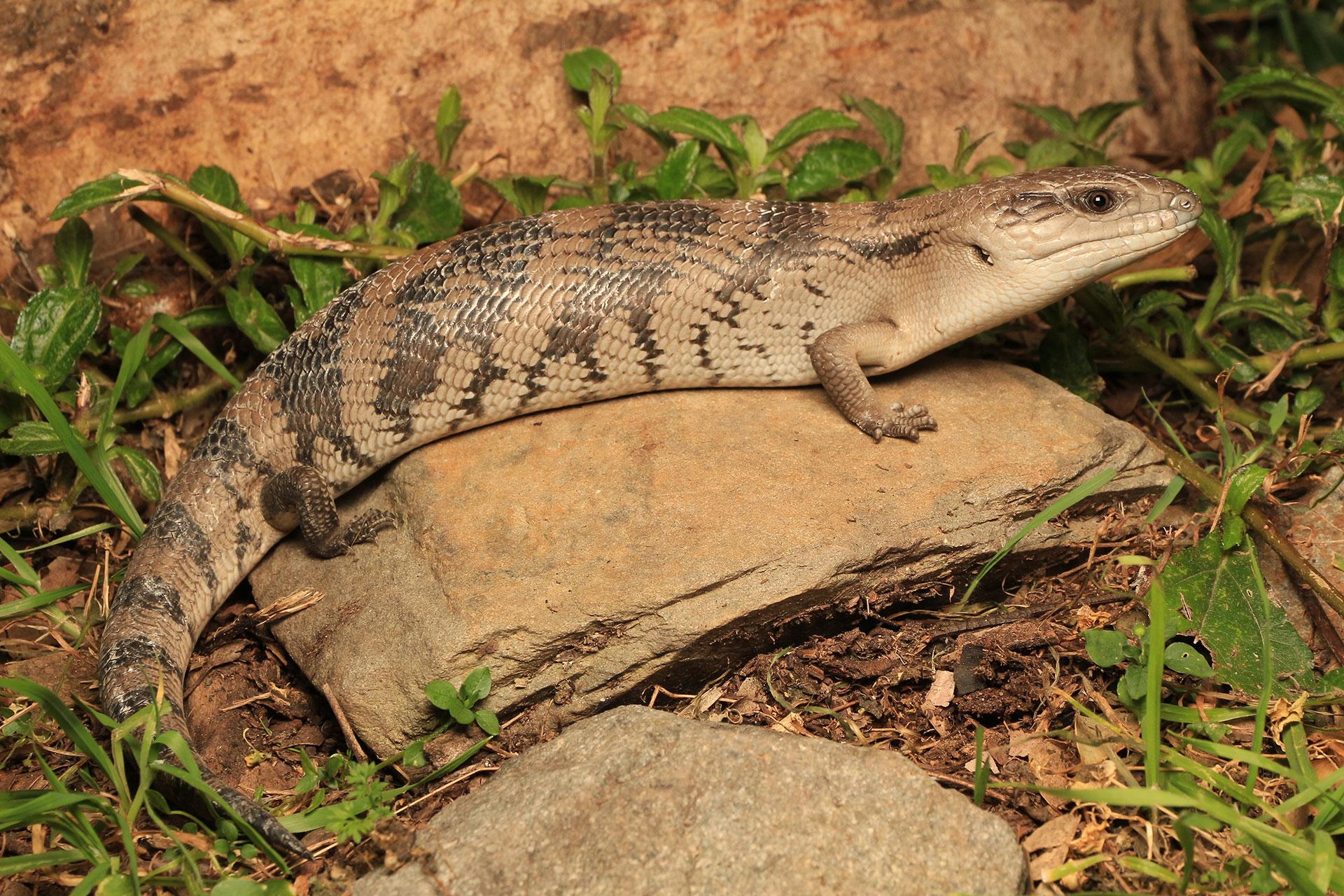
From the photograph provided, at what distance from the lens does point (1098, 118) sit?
5727 mm

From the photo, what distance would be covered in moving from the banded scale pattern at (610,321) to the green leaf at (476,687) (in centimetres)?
101

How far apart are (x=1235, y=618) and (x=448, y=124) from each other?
4090 mm

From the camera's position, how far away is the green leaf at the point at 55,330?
468cm

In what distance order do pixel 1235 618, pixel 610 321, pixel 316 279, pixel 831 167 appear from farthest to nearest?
1. pixel 831 167
2. pixel 316 279
3. pixel 610 321
4. pixel 1235 618

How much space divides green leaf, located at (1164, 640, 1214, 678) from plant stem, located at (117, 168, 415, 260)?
3616 mm

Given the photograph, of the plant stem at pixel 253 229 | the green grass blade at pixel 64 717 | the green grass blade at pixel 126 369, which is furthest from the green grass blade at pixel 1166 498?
the green grass blade at pixel 126 369

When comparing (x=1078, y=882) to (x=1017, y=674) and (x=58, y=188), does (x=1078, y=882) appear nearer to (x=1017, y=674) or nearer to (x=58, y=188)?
(x=1017, y=674)

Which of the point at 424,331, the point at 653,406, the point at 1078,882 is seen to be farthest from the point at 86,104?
the point at 1078,882

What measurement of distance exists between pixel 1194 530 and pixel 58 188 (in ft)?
17.3

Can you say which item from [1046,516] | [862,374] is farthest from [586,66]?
[1046,516]

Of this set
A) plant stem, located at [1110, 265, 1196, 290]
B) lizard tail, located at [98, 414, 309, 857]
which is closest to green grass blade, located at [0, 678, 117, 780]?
lizard tail, located at [98, 414, 309, 857]

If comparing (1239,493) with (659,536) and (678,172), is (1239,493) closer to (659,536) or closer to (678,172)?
(659,536)

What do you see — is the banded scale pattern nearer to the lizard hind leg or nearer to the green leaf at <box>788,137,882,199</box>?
the lizard hind leg

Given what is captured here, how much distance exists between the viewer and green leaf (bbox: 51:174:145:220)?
4691 millimetres
